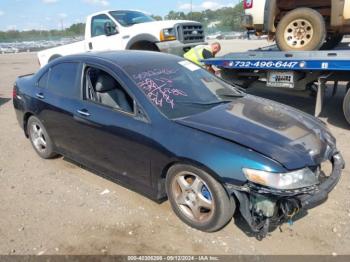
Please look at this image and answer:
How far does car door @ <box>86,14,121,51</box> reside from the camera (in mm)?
9281

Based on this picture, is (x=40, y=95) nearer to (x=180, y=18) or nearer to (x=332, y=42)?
(x=332, y=42)

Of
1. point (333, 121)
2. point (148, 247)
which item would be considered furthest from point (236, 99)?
point (333, 121)

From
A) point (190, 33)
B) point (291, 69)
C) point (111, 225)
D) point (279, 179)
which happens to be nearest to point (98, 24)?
point (190, 33)

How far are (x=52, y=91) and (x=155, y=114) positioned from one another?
1812 mm

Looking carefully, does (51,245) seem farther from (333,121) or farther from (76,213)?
(333,121)

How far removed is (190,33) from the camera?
9.83 m

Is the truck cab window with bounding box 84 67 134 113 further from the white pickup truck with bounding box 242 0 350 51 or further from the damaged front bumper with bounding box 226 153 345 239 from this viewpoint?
the white pickup truck with bounding box 242 0 350 51

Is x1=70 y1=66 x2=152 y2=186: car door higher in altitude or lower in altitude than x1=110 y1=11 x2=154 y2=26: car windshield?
lower

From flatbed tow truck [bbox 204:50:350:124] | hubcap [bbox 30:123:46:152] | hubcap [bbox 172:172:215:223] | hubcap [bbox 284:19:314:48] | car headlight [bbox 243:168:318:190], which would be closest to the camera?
car headlight [bbox 243:168:318:190]

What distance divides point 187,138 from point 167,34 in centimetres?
647

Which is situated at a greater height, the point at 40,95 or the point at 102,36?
the point at 102,36

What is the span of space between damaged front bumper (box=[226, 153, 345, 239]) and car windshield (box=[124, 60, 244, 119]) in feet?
3.26

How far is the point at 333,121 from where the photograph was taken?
20.5 ft

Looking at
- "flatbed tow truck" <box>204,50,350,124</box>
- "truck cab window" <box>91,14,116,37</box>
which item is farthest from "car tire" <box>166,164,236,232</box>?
"truck cab window" <box>91,14,116,37</box>
